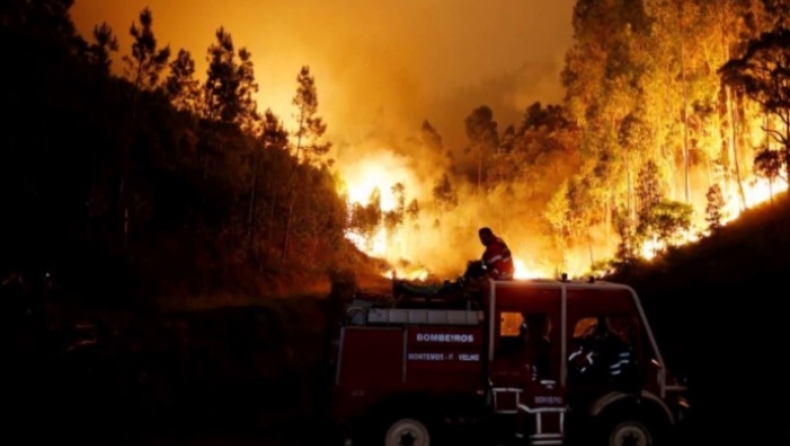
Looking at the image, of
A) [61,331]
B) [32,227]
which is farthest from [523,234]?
[61,331]

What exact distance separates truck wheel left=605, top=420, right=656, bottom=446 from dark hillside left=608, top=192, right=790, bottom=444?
2.16m

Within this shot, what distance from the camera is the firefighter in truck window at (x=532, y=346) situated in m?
10.1

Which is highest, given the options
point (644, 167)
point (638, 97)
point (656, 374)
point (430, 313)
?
point (638, 97)

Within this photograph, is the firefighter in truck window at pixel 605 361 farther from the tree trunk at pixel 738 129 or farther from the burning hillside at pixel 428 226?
the burning hillside at pixel 428 226

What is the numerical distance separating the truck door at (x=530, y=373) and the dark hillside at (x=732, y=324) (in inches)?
132

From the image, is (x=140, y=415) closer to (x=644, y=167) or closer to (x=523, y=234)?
(x=644, y=167)

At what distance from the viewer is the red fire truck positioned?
378 inches

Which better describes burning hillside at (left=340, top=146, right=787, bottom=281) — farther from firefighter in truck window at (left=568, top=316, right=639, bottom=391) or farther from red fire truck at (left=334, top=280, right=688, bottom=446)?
red fire truck at (left=334, top=280, right=688, bottom=446)

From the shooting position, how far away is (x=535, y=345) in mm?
10680

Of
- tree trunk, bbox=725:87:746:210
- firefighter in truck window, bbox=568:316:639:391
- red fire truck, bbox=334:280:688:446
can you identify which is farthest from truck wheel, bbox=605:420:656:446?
tree trunk, bbox=725:87:746:210

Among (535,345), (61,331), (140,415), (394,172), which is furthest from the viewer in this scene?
(394,172)

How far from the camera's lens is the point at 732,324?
17.2 meters

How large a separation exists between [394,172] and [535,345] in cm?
6414

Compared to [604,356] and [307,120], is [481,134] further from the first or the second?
[604,356]
